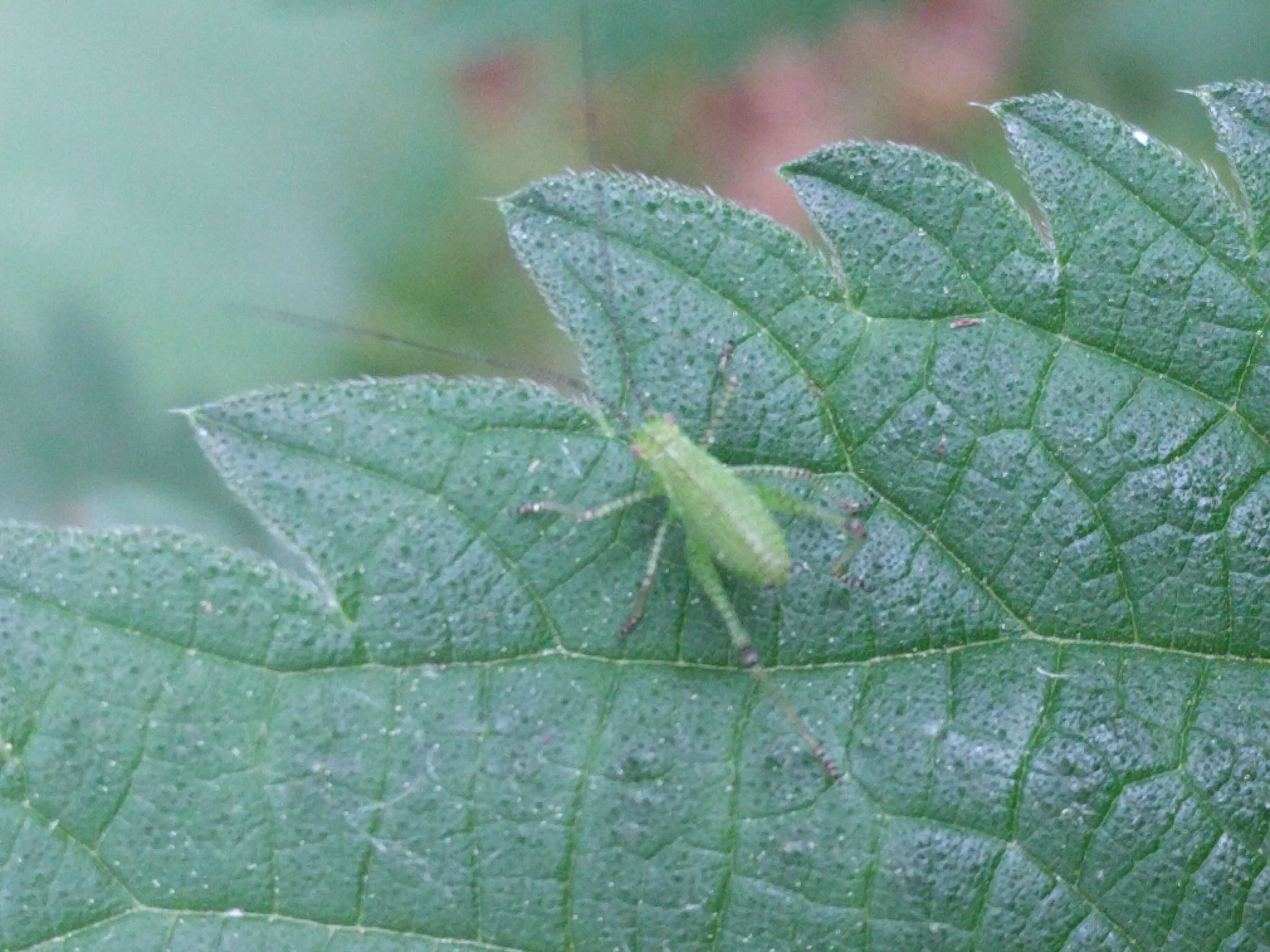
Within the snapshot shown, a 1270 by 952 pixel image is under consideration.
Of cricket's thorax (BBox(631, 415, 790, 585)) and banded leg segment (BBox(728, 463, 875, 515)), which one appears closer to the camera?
cricket's thorax (BBox(631, 415, 790, 585))

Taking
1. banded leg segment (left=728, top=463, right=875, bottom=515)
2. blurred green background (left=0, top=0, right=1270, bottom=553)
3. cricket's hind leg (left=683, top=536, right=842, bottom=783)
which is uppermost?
blurred green background (left=0, top=0, right=1270, bottom=553)

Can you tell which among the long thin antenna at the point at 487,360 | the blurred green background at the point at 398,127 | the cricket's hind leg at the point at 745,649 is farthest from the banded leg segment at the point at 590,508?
the blurred green background at the point at 398,127

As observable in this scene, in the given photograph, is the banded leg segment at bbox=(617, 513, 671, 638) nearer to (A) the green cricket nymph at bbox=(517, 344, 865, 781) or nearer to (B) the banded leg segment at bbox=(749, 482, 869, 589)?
(A) the green cricket nymph at bbox=(517, 344, 865, 781)

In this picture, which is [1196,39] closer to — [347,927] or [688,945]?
[688,945]

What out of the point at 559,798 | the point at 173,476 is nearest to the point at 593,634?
the point at 559,798

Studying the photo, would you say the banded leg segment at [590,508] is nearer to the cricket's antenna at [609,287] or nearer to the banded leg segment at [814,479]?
the cricket's antenna at [609,287]

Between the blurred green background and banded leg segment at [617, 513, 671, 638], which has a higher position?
the blurred green background

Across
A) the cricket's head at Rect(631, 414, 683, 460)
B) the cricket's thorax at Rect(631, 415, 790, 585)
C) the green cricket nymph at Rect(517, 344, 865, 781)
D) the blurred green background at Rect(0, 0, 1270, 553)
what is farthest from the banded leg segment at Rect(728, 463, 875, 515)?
the blurred green background at Rect(0, 0, 1270, 553)
